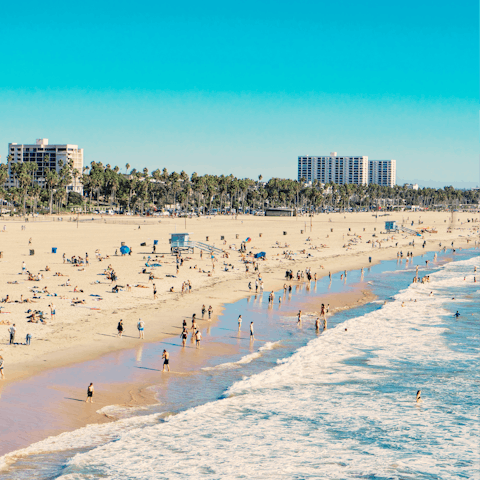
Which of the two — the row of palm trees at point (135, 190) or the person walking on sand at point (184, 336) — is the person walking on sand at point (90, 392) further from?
the row of palm trees at point (135, 190)

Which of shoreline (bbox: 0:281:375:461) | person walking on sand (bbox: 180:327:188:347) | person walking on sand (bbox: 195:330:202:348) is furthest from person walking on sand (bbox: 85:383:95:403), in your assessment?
person walking on sand (bbox: 195:330:202:348)

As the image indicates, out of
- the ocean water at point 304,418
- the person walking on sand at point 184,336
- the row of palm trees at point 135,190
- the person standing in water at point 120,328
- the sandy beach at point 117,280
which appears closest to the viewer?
the ocean water at point 304,418

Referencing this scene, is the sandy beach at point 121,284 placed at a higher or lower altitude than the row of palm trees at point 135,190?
lower

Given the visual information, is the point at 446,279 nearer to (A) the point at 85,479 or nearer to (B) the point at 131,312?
(B) the point at 131,312

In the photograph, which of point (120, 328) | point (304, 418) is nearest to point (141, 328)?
point (120, 328)

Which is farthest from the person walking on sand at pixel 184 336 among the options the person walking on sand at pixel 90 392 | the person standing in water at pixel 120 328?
the person walking on sand at pixel 90 392

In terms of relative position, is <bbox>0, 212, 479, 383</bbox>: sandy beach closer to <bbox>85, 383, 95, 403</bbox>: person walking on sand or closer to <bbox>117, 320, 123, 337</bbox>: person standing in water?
<bbox>117, 320, 123, 337</bbox>: person standing in water

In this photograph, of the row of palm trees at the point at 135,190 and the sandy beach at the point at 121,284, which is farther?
the row of palm trees at the point at 135,190

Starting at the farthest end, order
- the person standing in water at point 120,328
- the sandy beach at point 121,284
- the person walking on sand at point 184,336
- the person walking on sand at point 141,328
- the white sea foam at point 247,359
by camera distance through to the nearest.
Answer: the person walking on sand at point 141,328 → the person standing in water at point 120,328 → the person walking on sand at point 184,336 → the white sea foam at point 247,359 → the sandy beach at point 121,284
